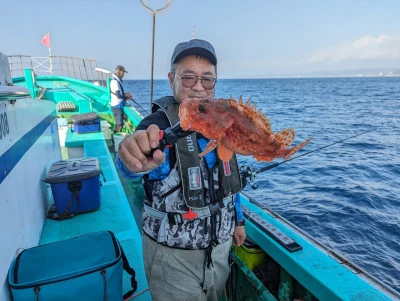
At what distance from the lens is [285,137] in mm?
1910

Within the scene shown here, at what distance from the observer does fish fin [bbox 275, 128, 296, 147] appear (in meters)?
1.89

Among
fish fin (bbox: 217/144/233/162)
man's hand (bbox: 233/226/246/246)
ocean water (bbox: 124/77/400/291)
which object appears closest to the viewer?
fish fin (bbox: 217/144/233/162)

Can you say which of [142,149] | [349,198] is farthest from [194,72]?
[349,198]

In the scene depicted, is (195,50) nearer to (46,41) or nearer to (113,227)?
(113,227)

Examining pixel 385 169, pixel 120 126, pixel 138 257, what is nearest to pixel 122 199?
pixel 138 257

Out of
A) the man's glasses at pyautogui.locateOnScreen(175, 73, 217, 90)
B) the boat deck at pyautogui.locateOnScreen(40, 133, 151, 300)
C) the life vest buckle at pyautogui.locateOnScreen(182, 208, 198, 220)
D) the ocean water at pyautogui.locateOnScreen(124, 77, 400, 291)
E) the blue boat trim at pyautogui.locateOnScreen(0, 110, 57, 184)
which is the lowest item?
the ocean water at pyautogui.locateOnScreen(124, 77, 400, 291)

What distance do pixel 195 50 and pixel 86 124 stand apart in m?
7.31

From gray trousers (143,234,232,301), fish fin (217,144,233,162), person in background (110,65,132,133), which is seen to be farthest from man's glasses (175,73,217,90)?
person in background (110,65,132,133)

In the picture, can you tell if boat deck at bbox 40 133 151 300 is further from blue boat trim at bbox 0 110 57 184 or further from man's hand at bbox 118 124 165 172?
man's hand at bbox 118 124 165 172

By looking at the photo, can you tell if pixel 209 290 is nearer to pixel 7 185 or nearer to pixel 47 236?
pixel 7 185

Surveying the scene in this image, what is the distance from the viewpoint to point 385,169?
36.2 feet

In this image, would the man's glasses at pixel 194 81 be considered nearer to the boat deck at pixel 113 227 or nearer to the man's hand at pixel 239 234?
the man's hand at pixel 239 234

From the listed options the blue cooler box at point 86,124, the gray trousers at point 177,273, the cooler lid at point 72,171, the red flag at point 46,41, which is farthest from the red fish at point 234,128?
the red flag at point 46,41

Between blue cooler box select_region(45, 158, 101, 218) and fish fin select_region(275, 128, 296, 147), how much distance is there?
9.60ft
